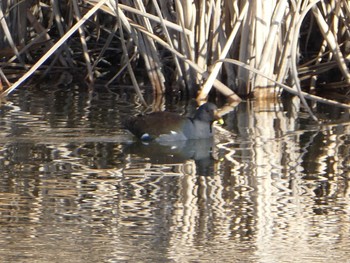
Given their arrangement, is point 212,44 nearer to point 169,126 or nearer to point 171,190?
Answer: point 169,126

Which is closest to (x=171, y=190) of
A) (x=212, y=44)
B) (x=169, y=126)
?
(x=169, y=126)

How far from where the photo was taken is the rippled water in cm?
457

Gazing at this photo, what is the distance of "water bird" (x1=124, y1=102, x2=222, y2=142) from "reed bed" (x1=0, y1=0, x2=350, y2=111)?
69 cm

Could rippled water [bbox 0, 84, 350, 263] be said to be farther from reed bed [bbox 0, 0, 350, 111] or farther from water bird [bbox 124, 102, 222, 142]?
reed bed [bbox 0, 0, 350, 111]

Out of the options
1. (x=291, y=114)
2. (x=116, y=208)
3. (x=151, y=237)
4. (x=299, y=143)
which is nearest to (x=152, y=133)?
(x=299, y=143)

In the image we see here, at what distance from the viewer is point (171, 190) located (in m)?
5.79

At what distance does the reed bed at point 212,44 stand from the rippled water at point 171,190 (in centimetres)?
51

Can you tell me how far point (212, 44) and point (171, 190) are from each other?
3579 mm

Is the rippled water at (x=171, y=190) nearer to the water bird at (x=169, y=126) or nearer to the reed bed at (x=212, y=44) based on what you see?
the water bird at (x=169, y=126)

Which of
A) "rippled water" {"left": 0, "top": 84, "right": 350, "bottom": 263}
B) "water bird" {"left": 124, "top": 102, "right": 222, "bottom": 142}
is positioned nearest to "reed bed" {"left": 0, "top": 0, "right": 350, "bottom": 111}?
"rippled water" {"left": 0, "top": 84, "right": 350, "bottom": 263}

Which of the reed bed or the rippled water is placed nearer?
the rippled water

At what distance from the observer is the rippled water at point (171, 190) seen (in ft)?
15.0

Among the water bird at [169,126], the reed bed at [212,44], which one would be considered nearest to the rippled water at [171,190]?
the water bird at [169,126]

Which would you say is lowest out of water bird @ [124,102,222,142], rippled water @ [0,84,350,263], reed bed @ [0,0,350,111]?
rippled water @ [0,84,350,263]
